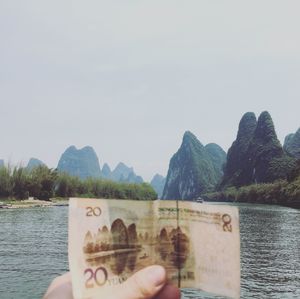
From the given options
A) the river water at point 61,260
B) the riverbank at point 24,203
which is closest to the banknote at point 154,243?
the river water at point 61,260

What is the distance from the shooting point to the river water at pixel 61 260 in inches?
822

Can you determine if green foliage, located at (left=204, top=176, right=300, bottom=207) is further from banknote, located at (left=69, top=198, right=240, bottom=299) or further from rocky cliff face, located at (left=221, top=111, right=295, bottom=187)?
banknote, located at (left=69, top=198, right=240, bottom=299)

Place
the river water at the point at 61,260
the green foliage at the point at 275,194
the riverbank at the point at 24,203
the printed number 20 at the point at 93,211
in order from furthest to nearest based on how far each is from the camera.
Result: the green foliage at the point at 275,194 → the riverbank at the point at 24,203 → the river water at the point at 61,260 → the printed number 20 at the point at 93,211

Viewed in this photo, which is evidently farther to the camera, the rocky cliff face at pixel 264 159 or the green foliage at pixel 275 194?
the rocky cliff face at pixel 264 159

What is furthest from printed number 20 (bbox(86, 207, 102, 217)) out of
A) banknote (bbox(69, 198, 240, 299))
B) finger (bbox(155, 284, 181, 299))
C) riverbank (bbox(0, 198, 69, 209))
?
riverbank (bbox(0, 198, 69, 209))

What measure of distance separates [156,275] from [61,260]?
26955 mm

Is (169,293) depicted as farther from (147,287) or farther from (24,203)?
(24,203)

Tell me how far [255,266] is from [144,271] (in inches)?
1040

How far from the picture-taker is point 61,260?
2791 centimetres

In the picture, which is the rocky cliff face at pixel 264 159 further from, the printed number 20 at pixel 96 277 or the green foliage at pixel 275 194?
the printed number 20 at pixel 96 277

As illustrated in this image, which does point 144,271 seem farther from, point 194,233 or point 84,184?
point 84,184

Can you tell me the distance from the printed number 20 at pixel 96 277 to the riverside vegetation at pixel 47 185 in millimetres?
86271

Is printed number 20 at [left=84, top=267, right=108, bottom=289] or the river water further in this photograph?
the river water

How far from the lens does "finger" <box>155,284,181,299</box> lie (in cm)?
212
